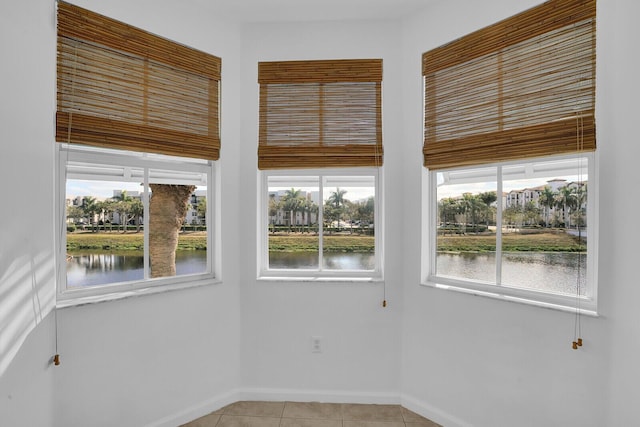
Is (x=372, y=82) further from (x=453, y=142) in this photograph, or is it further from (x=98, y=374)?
(x=98, y=374)

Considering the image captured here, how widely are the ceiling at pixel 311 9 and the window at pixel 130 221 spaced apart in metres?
1.07

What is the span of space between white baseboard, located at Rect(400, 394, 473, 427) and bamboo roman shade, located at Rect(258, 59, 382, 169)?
170cm

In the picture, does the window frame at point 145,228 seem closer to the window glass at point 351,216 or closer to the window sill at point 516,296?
the window glass at point 351,216

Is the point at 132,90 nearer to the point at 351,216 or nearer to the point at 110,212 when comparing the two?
the point at 110,212

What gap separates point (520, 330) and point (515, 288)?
0.24m

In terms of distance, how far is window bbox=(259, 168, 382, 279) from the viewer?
2.68m

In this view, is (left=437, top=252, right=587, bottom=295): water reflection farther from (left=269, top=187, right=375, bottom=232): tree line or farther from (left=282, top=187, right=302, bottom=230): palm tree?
Answer: (left=282, top=187, right=302, bottom=230): palm tree

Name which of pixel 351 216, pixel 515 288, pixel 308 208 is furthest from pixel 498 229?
pixel 308 208

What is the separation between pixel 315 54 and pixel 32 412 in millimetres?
2659

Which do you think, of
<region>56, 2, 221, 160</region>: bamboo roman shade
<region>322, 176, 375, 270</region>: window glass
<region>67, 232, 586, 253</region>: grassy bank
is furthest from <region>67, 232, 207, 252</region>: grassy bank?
<region>322, 176, 375, 270</region>: window glass

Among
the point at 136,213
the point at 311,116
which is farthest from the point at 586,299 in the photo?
the point at 136,213

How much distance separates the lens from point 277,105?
8.61 feet

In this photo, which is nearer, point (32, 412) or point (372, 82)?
point (32, 412)

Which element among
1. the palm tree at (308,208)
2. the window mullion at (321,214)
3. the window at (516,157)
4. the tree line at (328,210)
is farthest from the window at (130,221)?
the window at (516,157)
